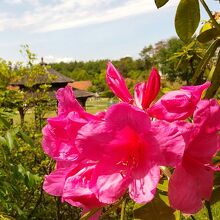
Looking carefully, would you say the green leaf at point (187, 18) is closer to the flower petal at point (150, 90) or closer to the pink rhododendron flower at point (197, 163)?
the flower petal at point (150, 90)

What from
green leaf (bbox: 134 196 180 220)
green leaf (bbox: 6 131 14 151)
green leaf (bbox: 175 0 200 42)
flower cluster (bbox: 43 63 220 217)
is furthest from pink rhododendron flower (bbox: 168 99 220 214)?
green leaf (bbox: 6 131 14 151)

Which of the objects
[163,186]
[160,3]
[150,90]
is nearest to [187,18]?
[160,3]

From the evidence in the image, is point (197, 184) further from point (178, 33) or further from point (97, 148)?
point (178, 33)

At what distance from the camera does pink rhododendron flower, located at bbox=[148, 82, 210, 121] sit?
681 millimetres

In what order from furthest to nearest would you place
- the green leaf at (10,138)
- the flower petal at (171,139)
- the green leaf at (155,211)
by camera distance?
1. the green leaf at (10,138)
2. the green leaf at (155,211)
3. the flower petal at (171,139)

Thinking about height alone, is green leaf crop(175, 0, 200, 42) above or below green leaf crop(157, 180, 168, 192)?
above

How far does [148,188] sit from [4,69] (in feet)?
18.5

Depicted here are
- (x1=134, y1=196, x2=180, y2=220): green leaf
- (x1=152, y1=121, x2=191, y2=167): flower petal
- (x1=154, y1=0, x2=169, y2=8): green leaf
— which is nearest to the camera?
(x1=152, y1=121, x2=191, y2=167): flower petal

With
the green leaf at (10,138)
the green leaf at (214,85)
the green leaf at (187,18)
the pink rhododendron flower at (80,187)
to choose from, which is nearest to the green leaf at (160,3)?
the green leaf at (187,18)

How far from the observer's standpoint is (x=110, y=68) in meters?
0.82

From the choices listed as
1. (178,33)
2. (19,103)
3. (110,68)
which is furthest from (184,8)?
(19,103)

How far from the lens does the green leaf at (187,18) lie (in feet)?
3.22

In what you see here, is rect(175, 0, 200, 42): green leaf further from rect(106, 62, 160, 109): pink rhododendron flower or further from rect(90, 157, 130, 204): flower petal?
rect(90, 157, 130, 204): flower petal

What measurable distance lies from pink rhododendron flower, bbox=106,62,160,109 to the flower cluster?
0.23ft
